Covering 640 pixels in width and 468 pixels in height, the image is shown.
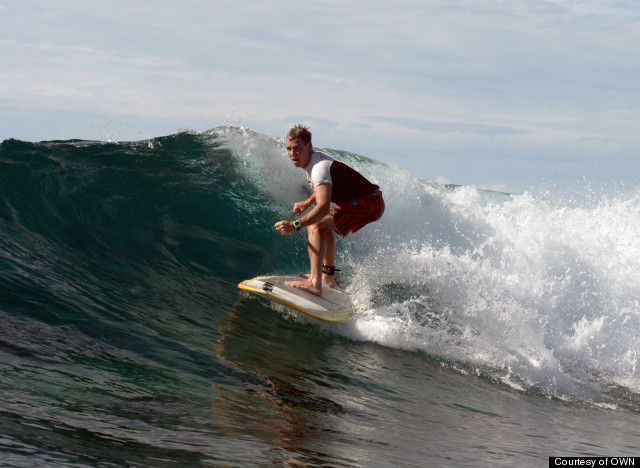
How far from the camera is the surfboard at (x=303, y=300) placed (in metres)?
6.63

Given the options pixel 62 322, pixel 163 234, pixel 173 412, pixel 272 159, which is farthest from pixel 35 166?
pixel 173 412

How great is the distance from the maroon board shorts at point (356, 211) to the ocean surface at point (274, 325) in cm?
86

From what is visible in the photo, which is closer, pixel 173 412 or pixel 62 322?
pixel 173 412

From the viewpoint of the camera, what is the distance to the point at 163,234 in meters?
8.52

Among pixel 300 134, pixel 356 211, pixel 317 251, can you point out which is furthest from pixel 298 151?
pixel 317 251

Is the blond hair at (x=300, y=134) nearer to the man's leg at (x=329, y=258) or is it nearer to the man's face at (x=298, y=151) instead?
the man's face at (x=298, y=151)

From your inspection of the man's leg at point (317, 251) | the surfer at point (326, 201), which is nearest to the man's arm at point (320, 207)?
the surfer at point (326, 201)

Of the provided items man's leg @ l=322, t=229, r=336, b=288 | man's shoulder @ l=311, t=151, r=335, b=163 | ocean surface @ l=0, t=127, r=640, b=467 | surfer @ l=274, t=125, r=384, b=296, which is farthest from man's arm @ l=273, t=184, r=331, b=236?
ocean surface @ l=0, t=127, r=640, b=467

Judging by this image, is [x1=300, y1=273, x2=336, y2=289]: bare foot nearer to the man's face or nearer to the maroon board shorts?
the maroon board shorts

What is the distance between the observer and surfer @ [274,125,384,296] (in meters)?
6.23

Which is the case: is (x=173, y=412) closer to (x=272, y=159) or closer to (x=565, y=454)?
(x=565, y=454)

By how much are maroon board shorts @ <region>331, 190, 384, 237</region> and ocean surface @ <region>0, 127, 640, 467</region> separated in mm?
858

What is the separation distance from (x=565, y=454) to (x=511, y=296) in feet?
12.3

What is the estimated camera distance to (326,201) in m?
6.16
